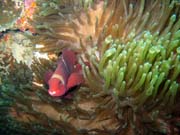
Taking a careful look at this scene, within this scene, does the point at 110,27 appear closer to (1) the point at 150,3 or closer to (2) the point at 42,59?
(1) the point at 150,3

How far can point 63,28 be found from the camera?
3.09 metres

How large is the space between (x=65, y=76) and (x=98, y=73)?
0.35 meters

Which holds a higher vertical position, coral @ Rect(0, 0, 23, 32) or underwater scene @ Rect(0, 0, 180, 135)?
coral @ Rect(0, 0, 23, 32)

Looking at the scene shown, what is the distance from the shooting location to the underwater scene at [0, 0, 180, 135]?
2383 mm

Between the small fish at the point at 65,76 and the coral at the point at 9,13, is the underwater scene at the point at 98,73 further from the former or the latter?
the coral at the point at 9,13

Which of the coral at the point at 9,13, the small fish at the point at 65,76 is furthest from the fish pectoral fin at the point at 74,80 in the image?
the coral at the point at 9,13

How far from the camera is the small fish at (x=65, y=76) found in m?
2.40

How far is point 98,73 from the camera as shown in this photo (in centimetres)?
261

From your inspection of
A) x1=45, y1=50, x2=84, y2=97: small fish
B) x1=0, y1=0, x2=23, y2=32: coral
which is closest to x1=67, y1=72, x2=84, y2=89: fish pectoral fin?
x1=45, y1=50, x2=84, y2=97: small fish

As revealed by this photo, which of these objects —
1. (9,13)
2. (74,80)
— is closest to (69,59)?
(74,80)

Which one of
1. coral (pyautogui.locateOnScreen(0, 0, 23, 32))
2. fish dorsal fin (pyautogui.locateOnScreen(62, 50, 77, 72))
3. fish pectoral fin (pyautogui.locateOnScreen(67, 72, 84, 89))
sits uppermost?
coral (pyautogui.locateOnScreen(0, 0, 23, 32))

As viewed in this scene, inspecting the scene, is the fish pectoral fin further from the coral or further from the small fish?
the coral

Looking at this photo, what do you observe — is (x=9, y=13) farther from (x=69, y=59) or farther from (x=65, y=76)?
(x=65, y=76)

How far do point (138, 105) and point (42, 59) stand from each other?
1.38 meters
